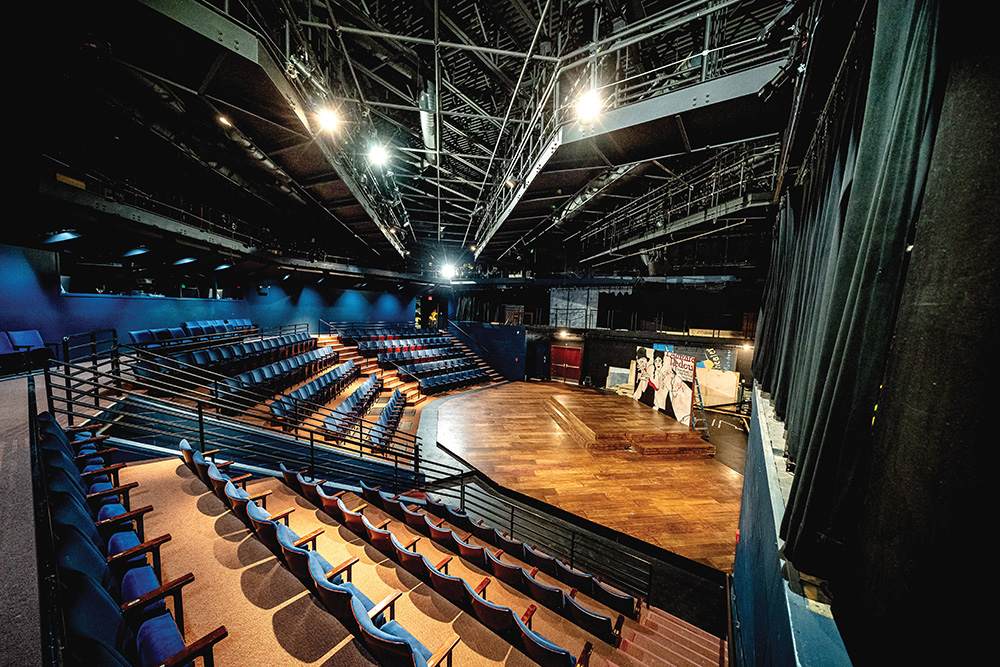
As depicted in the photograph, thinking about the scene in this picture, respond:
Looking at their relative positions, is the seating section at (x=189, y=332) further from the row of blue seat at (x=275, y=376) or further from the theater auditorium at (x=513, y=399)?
the row of blue seat at (x=275, y=376)

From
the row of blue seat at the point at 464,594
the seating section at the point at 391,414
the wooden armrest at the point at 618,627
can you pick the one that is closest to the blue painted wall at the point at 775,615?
the wooden armrest at the point at 618,627

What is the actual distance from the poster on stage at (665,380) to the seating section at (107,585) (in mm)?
10178

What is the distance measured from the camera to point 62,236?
240 inches

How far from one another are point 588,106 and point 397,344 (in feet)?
34.9

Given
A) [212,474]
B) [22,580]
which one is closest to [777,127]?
[22,580]

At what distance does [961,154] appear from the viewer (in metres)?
Result: 0.85

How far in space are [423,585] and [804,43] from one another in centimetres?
536

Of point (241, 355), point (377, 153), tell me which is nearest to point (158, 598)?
point (377, 153)

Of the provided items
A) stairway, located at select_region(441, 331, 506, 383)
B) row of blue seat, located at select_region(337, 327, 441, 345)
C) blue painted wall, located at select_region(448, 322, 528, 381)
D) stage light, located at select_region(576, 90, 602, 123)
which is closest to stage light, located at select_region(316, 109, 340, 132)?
stage light, located at select_region(576, 90, 602, 123)

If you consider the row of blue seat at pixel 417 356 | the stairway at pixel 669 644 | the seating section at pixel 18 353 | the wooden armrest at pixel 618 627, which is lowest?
the stairway at pixel 669 644

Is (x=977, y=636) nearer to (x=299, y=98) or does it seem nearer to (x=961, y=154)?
(x=961, y=154)

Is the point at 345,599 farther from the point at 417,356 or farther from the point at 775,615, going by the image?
the point at 417,356

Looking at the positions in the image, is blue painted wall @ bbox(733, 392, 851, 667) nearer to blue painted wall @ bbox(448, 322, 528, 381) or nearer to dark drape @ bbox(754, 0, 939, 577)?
dark drape @ bbox(754, 0, 939, 577)

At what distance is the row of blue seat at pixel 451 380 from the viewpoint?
11766mm
